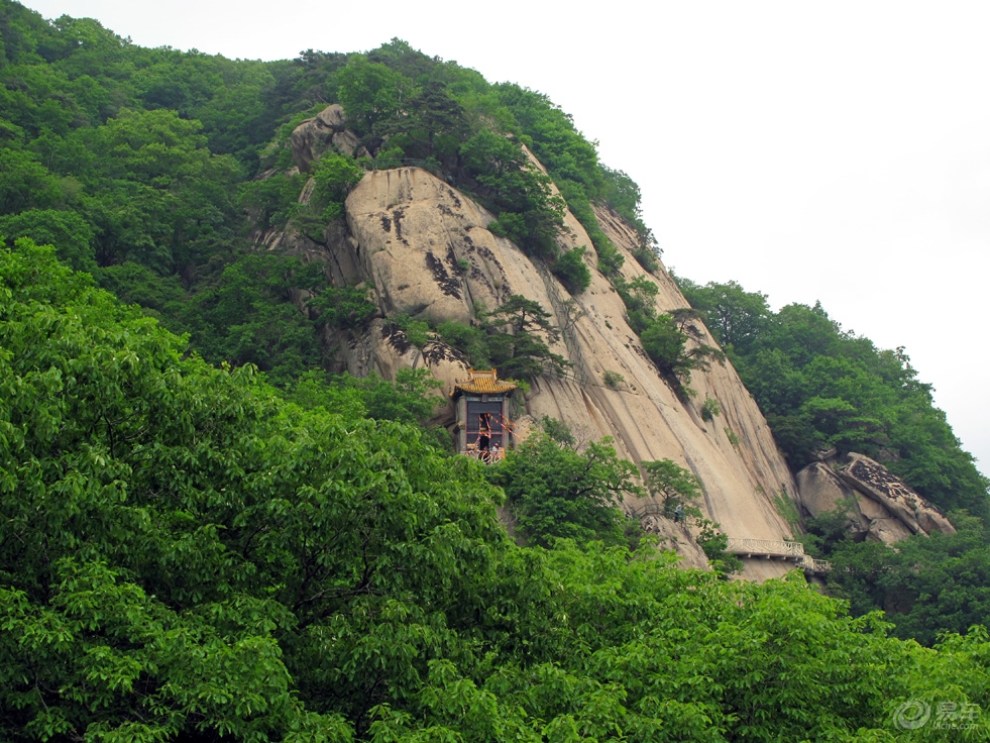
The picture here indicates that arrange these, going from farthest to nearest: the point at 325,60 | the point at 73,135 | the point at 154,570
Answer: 1. the point at 325,60
2. the point at 73,135
3. the point at 154,570

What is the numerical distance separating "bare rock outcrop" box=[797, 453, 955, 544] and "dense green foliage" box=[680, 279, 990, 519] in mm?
1620

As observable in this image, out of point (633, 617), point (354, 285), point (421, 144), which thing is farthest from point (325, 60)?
point (633, 617)

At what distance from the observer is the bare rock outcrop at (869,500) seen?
159 feet

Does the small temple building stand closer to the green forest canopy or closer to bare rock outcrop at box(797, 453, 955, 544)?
the green forest canopy

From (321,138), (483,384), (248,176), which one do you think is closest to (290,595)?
(483,384)

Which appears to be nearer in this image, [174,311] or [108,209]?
[174,311]

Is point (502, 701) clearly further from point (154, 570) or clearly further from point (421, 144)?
point (421, 144)

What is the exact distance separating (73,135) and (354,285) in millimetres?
17536

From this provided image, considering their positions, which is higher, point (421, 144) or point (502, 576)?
point (421, 144)

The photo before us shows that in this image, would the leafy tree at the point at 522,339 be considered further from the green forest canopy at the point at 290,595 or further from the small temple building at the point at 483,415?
the green forest canopy at the point at 290,595

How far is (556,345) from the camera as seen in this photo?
4434 cm

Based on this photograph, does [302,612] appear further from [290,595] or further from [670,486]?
[670,486]

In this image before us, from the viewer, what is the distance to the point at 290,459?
15.3m

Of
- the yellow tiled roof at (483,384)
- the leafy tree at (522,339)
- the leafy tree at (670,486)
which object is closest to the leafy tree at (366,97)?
the leafy tree at (522,339)
